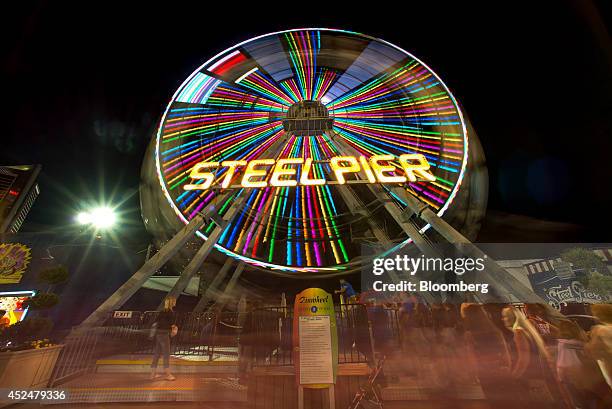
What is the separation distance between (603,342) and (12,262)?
47.4 ft

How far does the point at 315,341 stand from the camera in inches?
150

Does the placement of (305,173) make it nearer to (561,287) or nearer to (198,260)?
(198,260)

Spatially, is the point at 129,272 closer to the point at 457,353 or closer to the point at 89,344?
the point at 89,344

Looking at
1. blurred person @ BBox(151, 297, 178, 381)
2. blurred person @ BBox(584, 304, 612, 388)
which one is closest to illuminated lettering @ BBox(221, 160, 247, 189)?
blurred person @ BBox(151, 297, 178, 381)

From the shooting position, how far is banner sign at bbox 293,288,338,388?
12.2 feet

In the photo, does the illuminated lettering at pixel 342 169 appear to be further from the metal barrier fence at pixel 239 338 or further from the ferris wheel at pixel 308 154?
the metal barrier fence at pixel 239 338

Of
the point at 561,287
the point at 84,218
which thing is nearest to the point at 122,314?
the point at 84,218

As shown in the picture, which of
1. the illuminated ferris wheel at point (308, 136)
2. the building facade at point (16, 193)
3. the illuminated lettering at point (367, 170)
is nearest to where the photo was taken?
the illuminated lettering at point (367, 170)

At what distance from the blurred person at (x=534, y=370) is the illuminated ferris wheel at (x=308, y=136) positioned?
18.9 ft

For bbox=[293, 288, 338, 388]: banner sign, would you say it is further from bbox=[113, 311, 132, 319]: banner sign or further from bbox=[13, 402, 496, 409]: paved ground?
bbox=[113, 311, 132, 319]: banner sign

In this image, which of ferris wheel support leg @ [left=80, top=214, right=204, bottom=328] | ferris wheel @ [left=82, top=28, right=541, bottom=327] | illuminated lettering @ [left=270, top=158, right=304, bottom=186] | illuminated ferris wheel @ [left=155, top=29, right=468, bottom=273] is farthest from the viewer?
illuminated ferris wheel @ [left=155, top=29, right=468, bottom=273]

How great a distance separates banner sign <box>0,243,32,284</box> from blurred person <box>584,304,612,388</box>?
14.3 metres

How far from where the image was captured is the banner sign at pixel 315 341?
3705mm

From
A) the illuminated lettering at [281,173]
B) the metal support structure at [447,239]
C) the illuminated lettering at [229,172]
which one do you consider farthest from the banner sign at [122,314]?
the metal support structure at [447,239]
